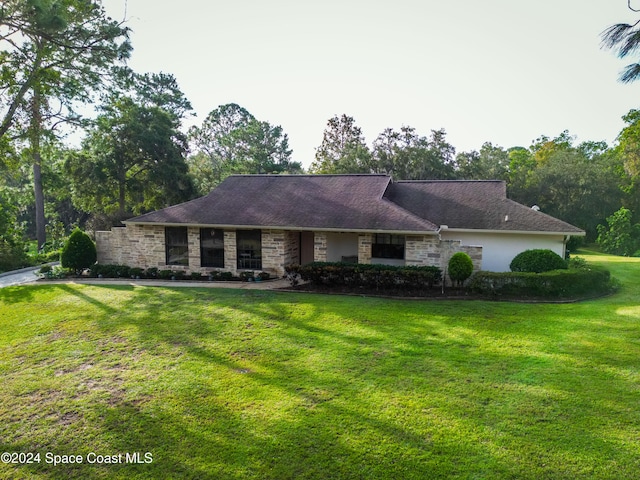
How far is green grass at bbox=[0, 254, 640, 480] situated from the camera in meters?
4.64

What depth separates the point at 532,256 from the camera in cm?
1326

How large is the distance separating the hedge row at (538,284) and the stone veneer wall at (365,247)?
368 cm

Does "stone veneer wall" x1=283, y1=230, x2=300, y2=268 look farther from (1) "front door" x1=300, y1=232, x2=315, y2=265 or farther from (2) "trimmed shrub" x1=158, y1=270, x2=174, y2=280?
(2) "trimmed shrub" x1=158, y1=270, x2=174, y2=280

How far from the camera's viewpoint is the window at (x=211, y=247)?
633 inches

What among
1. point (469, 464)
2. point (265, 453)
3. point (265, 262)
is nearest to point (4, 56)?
point (265, 262)

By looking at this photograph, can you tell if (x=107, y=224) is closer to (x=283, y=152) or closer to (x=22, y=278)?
(x=22, y=278)

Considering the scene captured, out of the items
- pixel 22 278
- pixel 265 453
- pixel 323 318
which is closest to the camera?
pixel 265 453

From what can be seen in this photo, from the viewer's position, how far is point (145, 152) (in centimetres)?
2777

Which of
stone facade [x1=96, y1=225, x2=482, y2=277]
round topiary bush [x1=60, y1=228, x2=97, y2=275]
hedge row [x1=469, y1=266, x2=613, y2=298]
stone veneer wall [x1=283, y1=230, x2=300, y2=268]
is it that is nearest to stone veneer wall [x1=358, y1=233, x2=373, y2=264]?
stone facade [x1=96, y1=225, x2=482, y2=277]

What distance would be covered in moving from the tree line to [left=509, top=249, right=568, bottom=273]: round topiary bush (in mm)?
7074

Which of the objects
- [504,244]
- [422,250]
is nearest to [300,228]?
[422,250]

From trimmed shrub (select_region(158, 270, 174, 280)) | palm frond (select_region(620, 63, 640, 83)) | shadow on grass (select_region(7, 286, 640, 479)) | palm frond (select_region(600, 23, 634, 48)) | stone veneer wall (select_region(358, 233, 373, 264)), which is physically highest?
palm frond (select_region(600, 23, 634, 48))

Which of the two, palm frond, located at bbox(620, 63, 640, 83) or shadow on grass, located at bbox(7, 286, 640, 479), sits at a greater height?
Result: palm frond, located at bbox(620, 63, 640, 83)

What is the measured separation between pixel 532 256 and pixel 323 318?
7.70 meters
